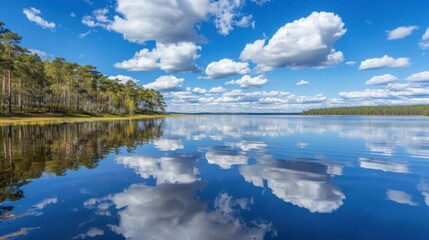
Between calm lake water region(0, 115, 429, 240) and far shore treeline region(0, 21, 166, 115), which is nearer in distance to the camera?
calm lake water region(0, 115, 429, 240)

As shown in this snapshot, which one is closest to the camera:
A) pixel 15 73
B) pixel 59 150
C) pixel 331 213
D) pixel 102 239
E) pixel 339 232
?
pixel 102 239

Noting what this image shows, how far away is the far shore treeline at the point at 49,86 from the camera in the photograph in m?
78.4

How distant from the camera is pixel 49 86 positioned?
106688 mm

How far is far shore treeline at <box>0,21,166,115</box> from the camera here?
78438 mm

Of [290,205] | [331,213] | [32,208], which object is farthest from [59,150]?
[331,213]

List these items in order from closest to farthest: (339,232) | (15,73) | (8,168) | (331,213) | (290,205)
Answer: (339,232), (331,213), (290,205), (8,168), (15,73)

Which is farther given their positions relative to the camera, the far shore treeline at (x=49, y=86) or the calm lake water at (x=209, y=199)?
the far shore treeline at (x=49, y=86)

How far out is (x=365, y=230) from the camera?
838 cm

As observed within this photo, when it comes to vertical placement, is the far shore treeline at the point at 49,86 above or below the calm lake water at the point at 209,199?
above

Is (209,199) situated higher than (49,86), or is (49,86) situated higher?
(49,86)

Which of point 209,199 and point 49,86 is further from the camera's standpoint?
point 49,86

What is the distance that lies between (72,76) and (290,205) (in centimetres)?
12946

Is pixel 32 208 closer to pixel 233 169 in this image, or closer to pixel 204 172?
pixel 204 172

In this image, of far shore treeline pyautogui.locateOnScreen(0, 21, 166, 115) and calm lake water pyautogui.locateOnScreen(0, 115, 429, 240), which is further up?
far shore treeline pyautogui.locateOnScreen(0, 21, 166, 115)
